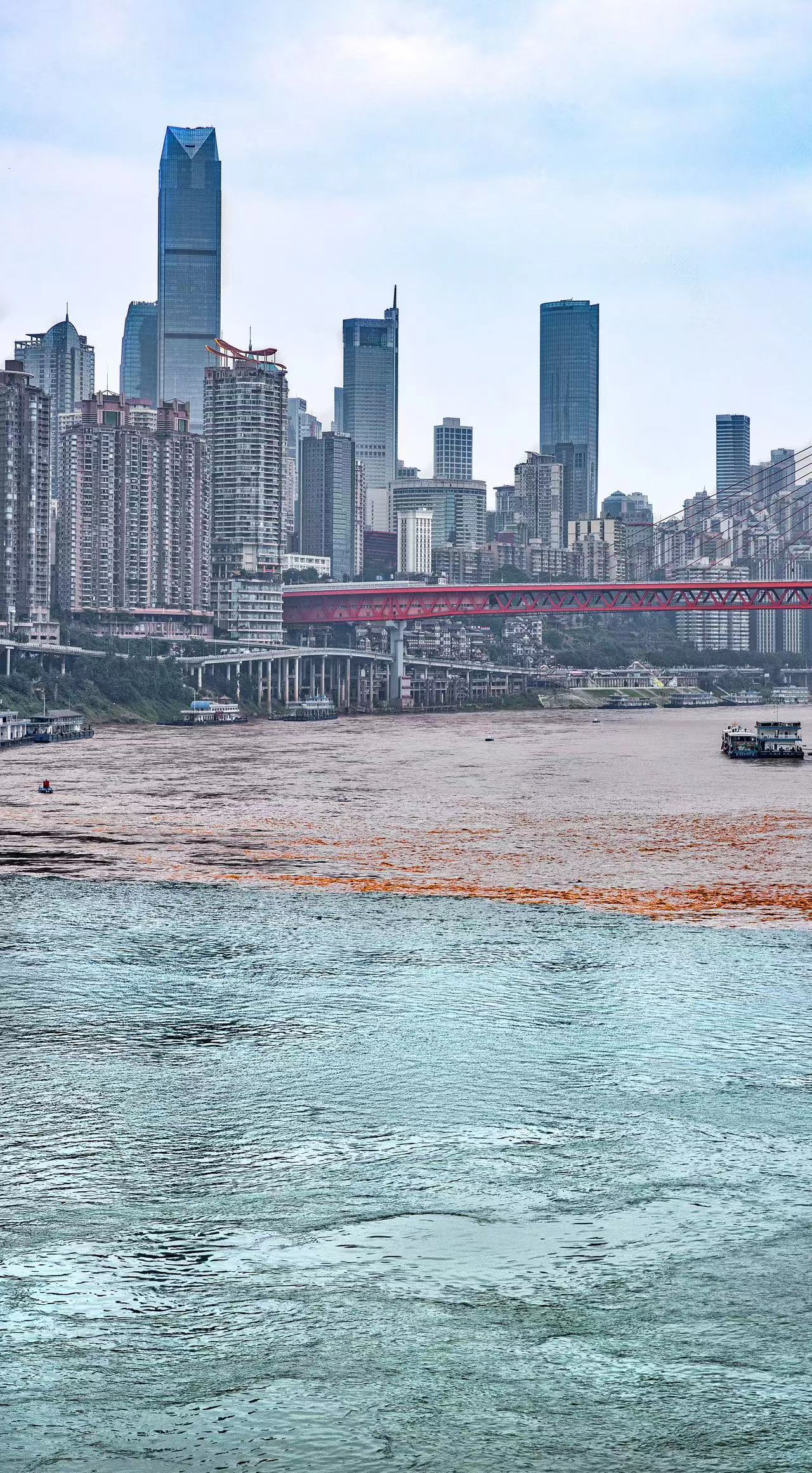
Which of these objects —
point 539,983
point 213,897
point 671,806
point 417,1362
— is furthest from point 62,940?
point 671,806

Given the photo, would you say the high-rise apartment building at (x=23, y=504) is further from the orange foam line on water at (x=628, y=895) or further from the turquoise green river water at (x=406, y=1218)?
the turquoise green river water at (x=406, y=1218)

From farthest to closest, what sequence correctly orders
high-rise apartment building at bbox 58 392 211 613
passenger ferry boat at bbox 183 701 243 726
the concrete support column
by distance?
high-rise apartment building at bbox 58 392 211 613, the concrete support column, passenger ferry boat at bbox 183 701 243 726

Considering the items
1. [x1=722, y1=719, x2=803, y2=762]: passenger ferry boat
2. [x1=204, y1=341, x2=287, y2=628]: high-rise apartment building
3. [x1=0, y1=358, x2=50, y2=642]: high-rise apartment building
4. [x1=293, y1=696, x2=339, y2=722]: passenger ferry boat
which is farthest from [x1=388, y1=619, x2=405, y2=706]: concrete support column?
[x1=722, y1=719, x2=803, y2=762]: passenger ferry boat

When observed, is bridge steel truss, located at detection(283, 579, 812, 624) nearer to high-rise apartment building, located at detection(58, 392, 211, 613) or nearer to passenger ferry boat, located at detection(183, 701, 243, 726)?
high-rise apartment building, located at detection(58, 392, 211, 613)

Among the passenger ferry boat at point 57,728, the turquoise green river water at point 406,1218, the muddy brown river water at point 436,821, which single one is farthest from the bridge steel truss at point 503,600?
the turquoise green river water at point 406,1218

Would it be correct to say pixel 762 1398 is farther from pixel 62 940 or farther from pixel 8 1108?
pixel 62 940

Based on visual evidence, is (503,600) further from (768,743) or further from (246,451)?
(768,743)

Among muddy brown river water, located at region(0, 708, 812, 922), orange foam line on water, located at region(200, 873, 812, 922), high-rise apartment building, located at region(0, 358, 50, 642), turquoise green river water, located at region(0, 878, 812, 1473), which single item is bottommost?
turquoise green river water, located at region(0, 878, 812, 1473)
